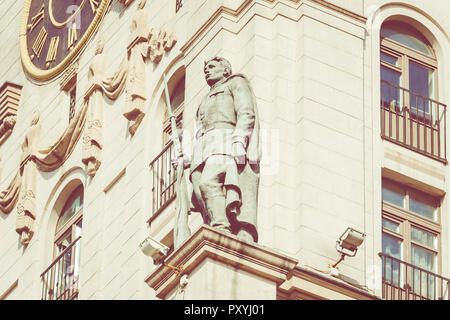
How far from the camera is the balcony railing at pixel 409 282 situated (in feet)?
101

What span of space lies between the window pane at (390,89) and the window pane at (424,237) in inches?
80.2

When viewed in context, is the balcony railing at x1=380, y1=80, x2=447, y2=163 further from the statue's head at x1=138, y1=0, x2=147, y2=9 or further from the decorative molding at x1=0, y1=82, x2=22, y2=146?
the decorative molding at x1=0, y1=82, x2=22, y2=146

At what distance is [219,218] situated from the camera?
93.3 ft

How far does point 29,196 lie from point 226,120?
30.6 feet

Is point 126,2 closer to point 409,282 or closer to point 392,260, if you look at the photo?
point 392,260

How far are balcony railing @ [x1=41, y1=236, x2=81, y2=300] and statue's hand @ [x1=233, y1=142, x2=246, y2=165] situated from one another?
7.24 m

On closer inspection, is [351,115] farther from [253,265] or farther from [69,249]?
[69,249]

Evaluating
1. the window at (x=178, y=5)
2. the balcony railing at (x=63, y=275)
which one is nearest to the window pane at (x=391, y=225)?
the window at (x=178, y=5)

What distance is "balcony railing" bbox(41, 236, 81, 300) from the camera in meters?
35.7

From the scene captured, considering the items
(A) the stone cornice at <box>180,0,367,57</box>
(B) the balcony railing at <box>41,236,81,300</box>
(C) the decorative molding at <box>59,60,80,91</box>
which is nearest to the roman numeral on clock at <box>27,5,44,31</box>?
(C) the decorative molding at <box>59,60,80,91</box>

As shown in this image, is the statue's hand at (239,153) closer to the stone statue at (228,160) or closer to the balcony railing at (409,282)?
the stone statue at (228,160)

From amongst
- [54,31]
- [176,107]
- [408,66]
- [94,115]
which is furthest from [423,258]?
[54,31]

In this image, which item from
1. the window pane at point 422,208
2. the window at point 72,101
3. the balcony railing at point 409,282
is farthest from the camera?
the window at point 72,101
